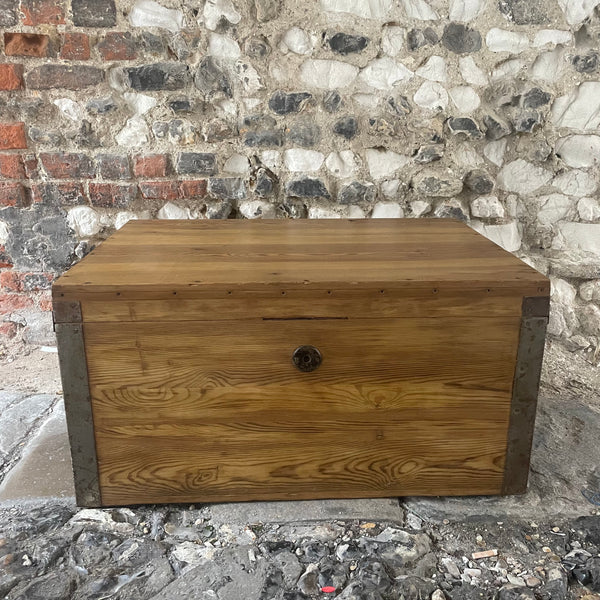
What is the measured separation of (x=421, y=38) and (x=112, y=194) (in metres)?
1.27

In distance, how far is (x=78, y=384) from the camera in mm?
1367

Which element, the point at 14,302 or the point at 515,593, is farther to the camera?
the point at 14,302

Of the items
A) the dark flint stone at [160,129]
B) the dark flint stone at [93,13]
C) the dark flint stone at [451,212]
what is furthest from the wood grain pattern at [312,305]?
the dark flint stone at [93,13]

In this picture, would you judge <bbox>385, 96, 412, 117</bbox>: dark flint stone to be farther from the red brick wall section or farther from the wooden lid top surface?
the red brick wall section

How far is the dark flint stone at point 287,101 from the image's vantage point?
2195 mm

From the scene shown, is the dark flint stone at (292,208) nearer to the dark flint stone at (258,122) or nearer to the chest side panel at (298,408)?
the dark flint stone at (258,122)

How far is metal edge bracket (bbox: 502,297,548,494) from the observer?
4.53 ft

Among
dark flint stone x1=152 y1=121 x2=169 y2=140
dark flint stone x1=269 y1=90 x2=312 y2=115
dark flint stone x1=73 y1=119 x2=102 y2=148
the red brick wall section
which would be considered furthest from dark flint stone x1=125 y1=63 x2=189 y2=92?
dark flint stone x1=269 y1=90 x2=312 y2=115

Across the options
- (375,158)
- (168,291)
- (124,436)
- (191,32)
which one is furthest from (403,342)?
(191,32)

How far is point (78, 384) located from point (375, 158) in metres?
1.39

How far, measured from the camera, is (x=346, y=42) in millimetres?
2146

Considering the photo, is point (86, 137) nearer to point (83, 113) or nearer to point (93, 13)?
point (83, 113)

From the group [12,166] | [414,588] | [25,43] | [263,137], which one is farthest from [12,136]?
[414,588]

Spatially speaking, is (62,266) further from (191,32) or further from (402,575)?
(402,575)
